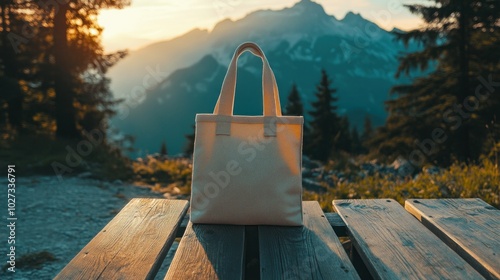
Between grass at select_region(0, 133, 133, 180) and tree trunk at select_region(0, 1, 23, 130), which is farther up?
tree trunk at select_region(0, 1, 23, 130)

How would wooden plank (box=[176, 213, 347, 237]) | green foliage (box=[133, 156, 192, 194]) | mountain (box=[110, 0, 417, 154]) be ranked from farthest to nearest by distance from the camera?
mountain (box=[110, 0, 417, 154]) → green foliage (box=[133, 156, 192, 194]) → wooden plank (box=[176, 213, 347, 237])

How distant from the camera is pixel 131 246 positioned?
1.84m

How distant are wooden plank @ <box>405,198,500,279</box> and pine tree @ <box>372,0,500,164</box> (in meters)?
10.2

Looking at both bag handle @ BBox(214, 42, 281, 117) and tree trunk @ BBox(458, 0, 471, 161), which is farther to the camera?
tree trunk @ BBox(458, 0, 471, 161)

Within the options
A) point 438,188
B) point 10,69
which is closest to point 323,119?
point 10,69

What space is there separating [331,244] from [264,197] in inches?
14.9

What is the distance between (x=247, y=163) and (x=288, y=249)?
444 mm

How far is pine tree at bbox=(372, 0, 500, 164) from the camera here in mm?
12570

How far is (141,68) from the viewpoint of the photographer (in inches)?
4628

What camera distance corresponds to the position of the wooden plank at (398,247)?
1584 mm

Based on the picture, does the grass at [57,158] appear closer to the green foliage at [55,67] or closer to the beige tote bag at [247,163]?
the green foliage at [55,67]

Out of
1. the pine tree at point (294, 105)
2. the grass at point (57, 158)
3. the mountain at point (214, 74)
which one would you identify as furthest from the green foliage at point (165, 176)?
the mountain at point (214, 74)

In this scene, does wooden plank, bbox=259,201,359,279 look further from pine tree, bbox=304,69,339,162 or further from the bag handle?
pine tree, bbox=304,69,339,162

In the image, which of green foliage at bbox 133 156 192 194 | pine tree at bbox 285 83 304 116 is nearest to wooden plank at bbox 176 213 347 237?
green foliage at bbox 133 156 192 194
